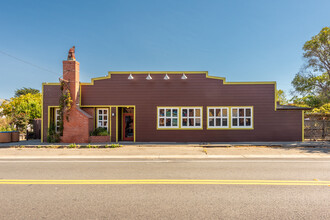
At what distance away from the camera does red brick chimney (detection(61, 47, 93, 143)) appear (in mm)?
14750

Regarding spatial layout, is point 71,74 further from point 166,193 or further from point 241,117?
point 241,117

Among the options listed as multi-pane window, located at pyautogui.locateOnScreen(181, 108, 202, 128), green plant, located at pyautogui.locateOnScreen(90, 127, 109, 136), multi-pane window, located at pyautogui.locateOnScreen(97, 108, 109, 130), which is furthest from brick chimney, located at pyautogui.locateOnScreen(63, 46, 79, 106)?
multi-pane window, located at pyautogui.locateOnScreen(181, 108, 202, 128)

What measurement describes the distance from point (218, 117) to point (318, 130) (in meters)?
8.24

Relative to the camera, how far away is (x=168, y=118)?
51.4 feet

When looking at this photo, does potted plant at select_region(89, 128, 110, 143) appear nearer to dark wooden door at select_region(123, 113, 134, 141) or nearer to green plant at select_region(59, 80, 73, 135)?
dark wooden door at select_region(123, 113, 134, 141)

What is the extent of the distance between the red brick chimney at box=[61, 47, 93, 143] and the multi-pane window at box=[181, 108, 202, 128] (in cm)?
718

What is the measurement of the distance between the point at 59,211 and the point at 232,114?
14.0 m

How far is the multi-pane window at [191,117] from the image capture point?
15.6 m

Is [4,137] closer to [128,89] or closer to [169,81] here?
[128,89]

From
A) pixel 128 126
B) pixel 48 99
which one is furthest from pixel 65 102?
pixel 128 126

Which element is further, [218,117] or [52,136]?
[218,117]

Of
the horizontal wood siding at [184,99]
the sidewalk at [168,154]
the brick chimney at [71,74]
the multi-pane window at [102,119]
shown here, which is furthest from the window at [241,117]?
the brick chimney at [71,74]

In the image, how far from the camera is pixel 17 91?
5559 cm

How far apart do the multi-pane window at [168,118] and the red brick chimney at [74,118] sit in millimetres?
5411
